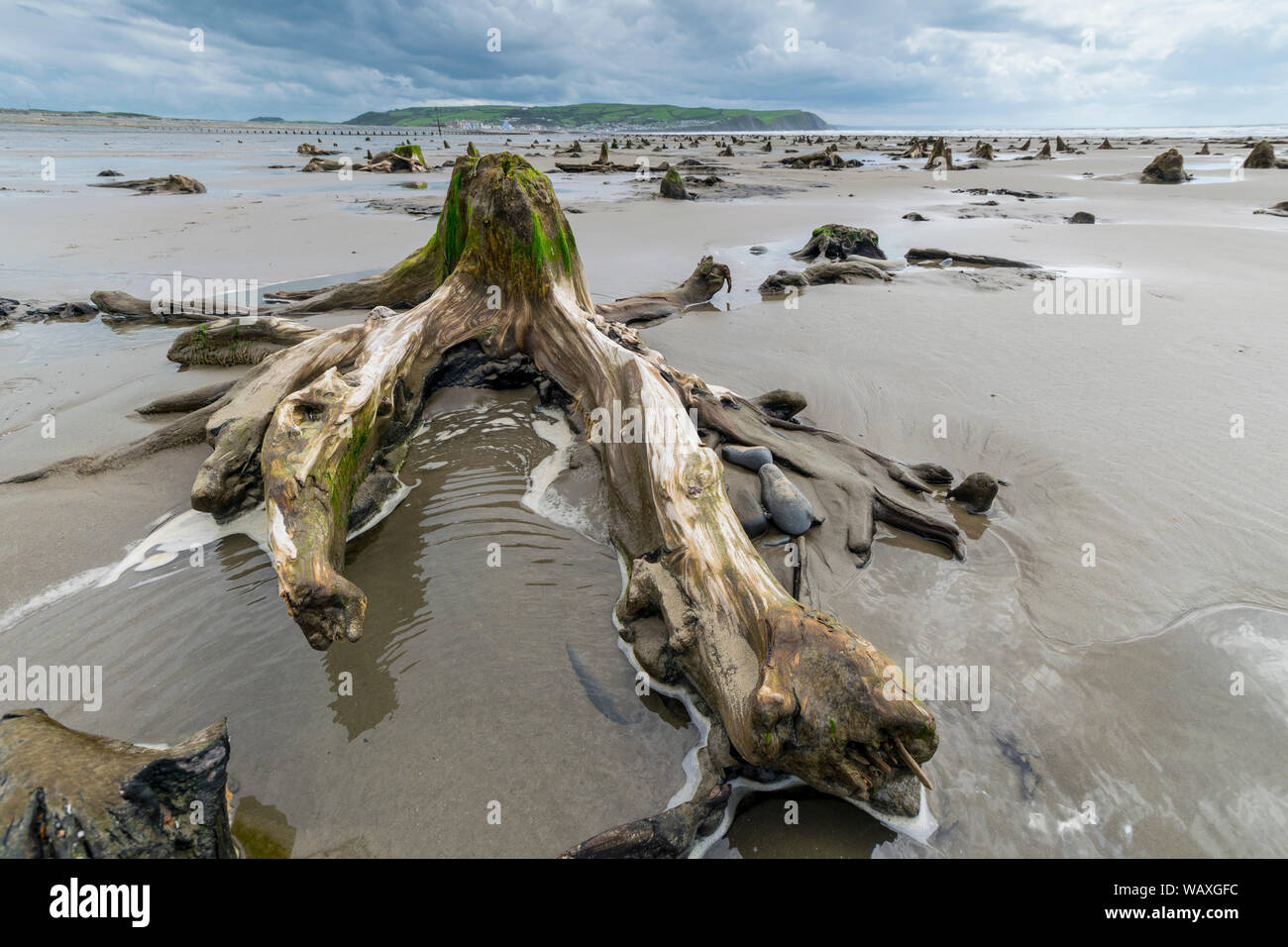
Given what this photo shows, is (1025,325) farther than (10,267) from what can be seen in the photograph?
No

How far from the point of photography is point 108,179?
2230cm

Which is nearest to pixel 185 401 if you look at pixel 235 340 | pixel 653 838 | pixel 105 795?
pixel 235 340

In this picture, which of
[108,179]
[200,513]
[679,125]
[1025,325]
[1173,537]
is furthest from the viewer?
[679,125]

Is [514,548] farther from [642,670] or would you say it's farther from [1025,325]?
[1025,325]

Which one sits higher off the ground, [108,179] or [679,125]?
[679,125]

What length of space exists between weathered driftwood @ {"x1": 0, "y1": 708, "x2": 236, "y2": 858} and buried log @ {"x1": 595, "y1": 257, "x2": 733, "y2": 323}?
21.7ft

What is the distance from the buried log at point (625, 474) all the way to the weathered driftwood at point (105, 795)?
0.76m

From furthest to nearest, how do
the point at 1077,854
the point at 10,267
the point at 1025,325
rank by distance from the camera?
the point at 10,267 < the point at 1025,325 < the point at 1077,854

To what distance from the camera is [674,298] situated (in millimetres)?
8336

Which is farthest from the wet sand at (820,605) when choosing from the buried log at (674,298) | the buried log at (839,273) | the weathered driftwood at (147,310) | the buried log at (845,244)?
the buried log at (845,244)

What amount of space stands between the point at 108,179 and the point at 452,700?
29564 millimetres

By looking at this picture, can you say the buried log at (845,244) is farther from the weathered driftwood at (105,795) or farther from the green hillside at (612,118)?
the green hillside at (612,118)

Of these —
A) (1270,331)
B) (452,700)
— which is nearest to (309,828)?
(452,700)

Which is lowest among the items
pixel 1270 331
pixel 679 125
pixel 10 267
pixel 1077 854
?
pixel 1077 854
